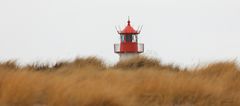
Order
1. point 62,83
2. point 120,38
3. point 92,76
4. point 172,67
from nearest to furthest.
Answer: point 62,83
point 92,76
point 172,67
point 120,38

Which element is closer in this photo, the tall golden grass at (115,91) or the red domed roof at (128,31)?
the tall golden grass at (115,91)

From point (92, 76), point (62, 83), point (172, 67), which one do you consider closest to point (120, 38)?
point (172, 67)

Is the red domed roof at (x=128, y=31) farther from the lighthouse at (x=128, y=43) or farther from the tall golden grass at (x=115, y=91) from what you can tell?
the tall golden grass at (x=115, y=91)

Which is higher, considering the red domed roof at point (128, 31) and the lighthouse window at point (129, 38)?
the red domed roof at point (128, 31)

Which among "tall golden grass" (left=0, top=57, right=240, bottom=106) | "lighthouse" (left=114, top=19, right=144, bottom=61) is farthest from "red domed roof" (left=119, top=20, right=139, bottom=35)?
"tall golden grass" (left=0, top=57, right=240, bottom=106)

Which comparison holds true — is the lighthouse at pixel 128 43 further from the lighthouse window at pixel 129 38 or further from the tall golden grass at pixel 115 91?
the tall golden grass at pixel 115 91

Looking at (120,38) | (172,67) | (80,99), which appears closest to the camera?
(80,99)

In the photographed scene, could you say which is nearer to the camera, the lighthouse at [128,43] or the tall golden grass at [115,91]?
the tall golden grass at [115,91]

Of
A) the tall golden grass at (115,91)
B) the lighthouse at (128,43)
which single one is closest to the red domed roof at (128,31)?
the lighthouse at (128,43)

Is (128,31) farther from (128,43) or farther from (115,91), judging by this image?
(115,91)

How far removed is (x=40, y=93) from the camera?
6.70 meters

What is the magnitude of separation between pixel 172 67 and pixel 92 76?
4050 mm

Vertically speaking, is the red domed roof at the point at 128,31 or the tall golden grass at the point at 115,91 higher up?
the red domed roof at the point at 128,31

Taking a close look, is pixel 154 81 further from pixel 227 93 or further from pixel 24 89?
pixel 24 89
